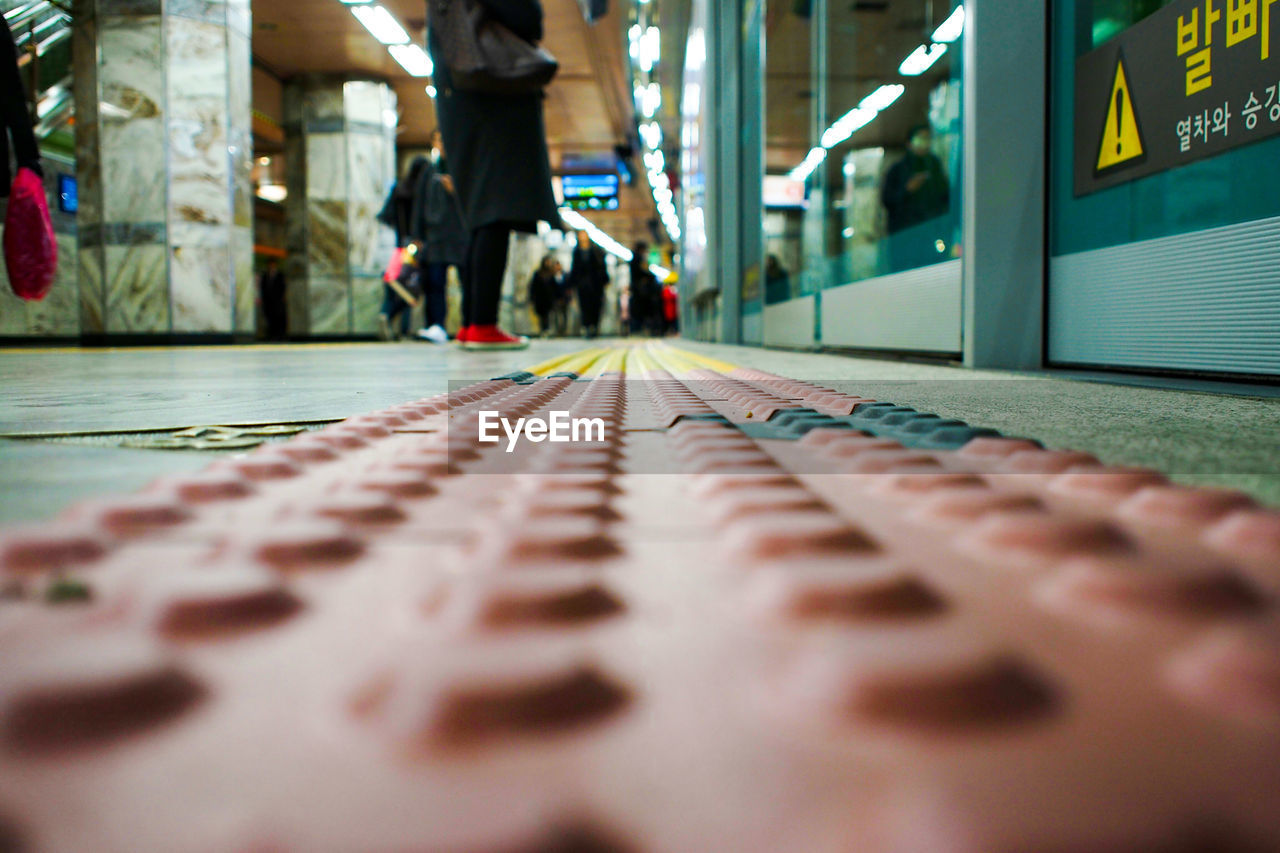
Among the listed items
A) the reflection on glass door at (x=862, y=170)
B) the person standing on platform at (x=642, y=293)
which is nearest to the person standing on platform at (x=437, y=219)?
the reflection on glass door at (x=862, y=170)

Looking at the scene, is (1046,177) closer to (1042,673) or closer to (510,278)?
(1042,673)

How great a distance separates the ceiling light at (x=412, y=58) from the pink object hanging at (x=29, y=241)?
11547 mm

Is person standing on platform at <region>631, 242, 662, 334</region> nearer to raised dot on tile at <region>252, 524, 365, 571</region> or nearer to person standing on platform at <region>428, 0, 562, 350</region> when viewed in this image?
person standing on platform at <region>428, 0, 562, 350</region>

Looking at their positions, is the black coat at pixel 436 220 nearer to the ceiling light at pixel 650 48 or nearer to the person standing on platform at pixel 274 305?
the ceiling light at pixel 650 48

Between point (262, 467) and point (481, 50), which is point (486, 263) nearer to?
point (481, 50)

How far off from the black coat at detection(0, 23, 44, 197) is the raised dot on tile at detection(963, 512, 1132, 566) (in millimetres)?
4954

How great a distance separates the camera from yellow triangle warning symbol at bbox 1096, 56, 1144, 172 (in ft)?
8.71

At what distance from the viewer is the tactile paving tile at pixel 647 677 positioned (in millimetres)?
260

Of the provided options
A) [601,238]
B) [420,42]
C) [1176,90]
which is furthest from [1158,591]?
[601,238]

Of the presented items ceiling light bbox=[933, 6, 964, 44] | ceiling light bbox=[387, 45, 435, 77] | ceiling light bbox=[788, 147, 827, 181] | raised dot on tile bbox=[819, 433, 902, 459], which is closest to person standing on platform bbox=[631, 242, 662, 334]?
ceiling light bbox=[387, 45, 435, 77]

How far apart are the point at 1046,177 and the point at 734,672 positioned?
349cm

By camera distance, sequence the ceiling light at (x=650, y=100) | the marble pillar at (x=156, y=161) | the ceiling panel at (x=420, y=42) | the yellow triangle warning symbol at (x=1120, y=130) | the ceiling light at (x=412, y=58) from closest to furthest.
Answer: the yellow triangle warning symbol at (x=1120, y=130), the marble pillar at (x=156, y=161), the ceiling panel at (x=420, y=42), the ceiling light at (x=412, y=58), the ceiling light at (x=650, y=100)

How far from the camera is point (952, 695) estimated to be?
0.31 m

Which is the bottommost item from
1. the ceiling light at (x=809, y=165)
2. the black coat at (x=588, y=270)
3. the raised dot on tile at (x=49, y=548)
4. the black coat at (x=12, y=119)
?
the raised dot on tile at (x=49, y=548)
